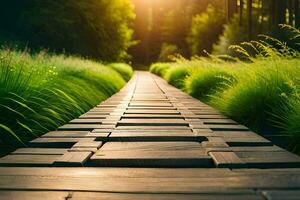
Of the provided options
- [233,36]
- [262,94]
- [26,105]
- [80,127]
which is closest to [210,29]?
[233,36]

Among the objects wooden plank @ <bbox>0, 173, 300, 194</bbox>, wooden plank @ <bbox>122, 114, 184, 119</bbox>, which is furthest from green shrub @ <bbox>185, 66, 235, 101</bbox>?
wooden plank @ <bbox>0, 173, 300, 194</bbox>

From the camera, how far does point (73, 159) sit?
2766 mm

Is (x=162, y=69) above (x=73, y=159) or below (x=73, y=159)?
below

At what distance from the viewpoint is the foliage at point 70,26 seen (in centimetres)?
2341

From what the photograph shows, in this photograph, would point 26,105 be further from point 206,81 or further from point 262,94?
point 206,81

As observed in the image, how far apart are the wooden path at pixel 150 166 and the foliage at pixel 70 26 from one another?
19399mm

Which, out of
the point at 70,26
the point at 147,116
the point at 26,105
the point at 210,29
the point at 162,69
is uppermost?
the point at 210,29

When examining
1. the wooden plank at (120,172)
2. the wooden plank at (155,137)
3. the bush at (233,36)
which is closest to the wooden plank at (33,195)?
the wooden plank at (120,172)

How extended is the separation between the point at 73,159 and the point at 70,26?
22.1 m

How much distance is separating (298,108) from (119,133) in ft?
4.95

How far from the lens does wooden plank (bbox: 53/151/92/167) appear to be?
268 cm

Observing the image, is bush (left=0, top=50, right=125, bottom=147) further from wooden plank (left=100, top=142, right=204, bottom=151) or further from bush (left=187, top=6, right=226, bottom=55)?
bush (left=187, top=6, right=226, bottom=55)

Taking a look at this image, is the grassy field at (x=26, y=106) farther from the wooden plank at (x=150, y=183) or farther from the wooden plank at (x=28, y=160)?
the wooden plank at (x=150, y=183)

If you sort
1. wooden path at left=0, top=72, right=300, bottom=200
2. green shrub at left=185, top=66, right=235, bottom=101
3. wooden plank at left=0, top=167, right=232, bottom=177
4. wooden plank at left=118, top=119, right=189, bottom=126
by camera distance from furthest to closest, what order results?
green shrub at left=185, top=66, right=235, bottom=101 → wooden plank at left=118, top=119, right=189, bottom=126 → wooden plank at left=0, top=167, right=232, bottom=177 → wooden path at left=0, top=72, right=300, bottom=200
